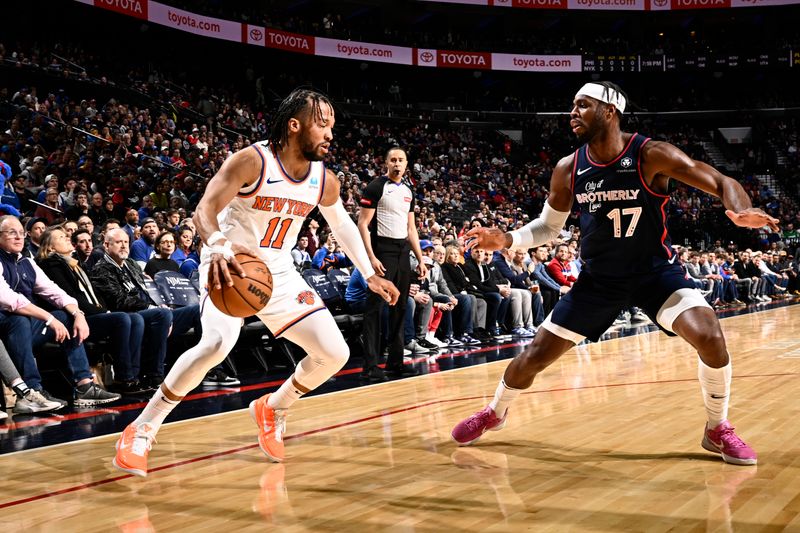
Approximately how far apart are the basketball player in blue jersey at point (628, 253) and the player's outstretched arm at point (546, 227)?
0.5 inches

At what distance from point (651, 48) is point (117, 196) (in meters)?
25.7

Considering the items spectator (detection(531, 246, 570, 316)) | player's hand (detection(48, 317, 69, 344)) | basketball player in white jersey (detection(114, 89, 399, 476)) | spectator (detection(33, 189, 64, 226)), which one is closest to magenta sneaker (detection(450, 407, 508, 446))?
basketball player in white jersey (detection(114, 89, 399, 476))

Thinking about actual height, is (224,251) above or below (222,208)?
below

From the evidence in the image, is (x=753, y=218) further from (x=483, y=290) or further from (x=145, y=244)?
(x=483, y=290)

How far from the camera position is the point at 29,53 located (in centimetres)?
1875

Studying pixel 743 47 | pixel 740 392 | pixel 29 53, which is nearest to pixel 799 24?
pixel 743 47

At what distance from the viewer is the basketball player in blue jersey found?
3328 mm

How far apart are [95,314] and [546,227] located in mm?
3607

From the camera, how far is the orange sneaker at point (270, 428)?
144 inches

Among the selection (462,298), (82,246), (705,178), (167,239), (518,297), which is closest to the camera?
(705,178)

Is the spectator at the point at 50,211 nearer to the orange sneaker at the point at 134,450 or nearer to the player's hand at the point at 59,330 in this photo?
the player's hand at the point at 59,330

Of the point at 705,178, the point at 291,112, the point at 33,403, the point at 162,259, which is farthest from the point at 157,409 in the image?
the point at 162,259

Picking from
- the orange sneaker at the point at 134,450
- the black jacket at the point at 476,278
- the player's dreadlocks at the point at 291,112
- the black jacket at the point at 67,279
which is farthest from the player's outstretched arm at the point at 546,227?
the black jacket at the point at 476,278

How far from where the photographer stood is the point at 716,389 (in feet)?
11.2
